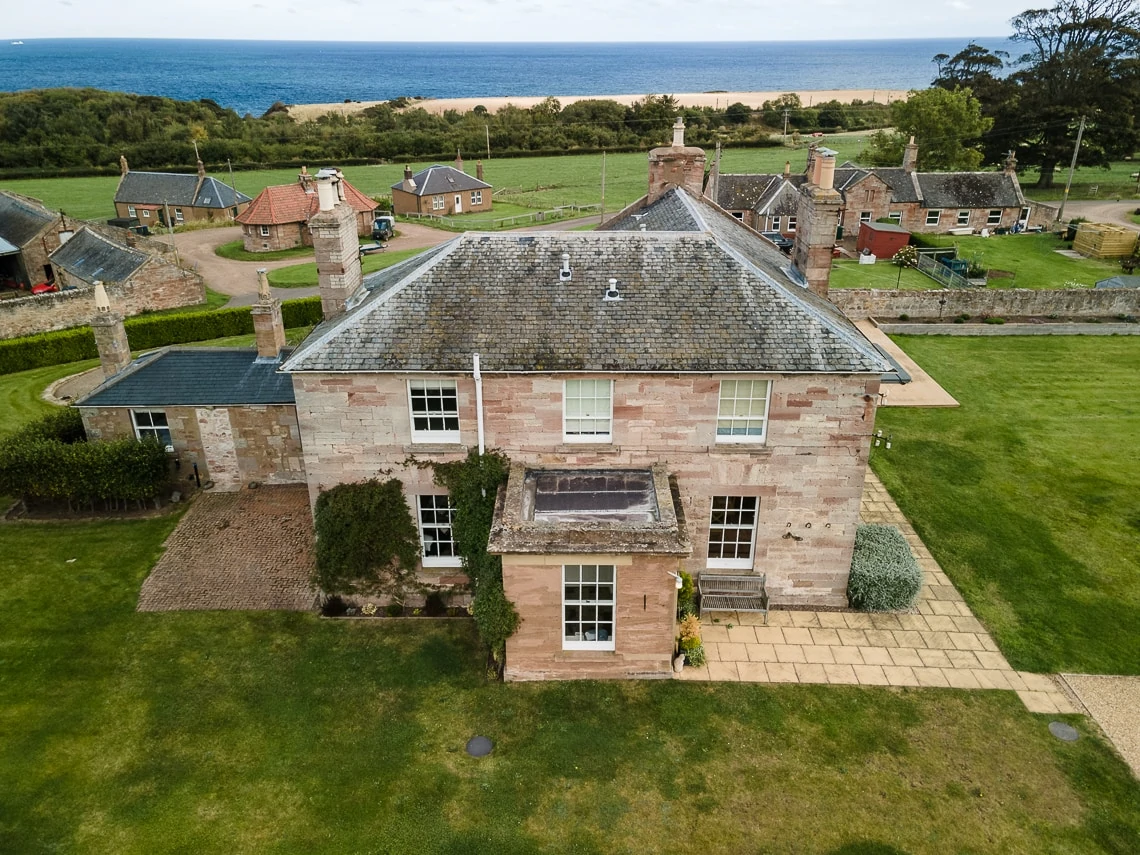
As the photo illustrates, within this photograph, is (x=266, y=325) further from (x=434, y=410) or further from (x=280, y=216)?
(x=280, y=216)

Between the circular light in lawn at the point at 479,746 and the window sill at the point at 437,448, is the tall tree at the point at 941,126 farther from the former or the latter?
the circular light in lawn at the point at 479,746

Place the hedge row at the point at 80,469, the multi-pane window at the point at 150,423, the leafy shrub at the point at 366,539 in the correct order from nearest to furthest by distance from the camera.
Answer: the leafy shrub at the point at 366,539 → the hedge row at the point at 80,469 → the multi-pane window at the point at 150,423

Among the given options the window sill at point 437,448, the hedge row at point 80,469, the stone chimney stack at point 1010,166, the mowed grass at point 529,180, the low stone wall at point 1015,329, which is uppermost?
the stone chimney stack at point 1010,166

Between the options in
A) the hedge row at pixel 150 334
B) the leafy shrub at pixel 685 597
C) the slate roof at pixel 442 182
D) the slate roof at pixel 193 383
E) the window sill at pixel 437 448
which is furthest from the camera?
the slate roof at pixel 442 182

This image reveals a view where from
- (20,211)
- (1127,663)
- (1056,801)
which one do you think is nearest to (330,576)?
(1056,801)

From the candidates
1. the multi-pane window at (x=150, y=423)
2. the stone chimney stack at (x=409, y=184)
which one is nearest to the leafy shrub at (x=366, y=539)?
the multi-pane window at (x=150, y=423)

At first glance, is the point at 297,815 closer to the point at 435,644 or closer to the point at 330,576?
the point at 435,644

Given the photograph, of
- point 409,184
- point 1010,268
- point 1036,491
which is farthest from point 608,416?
point 409,184
